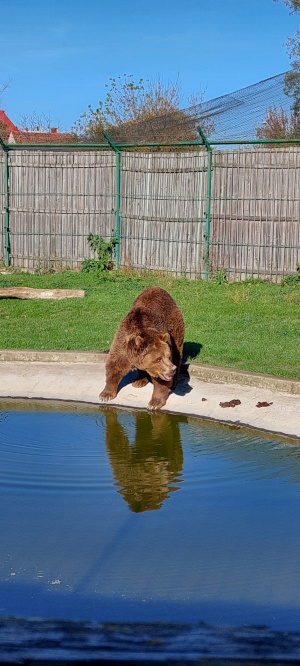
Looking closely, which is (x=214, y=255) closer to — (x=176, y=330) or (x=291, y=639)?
(x=176, y=330)

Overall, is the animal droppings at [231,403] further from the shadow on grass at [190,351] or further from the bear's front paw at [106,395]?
the shadow on grass at [190,351]

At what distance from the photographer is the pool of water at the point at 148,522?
4820 millimetres

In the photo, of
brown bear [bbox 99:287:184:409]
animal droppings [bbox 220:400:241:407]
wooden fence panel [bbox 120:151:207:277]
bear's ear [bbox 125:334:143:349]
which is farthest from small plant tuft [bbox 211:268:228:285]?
bear's ear [bbox 125:334:143:349]

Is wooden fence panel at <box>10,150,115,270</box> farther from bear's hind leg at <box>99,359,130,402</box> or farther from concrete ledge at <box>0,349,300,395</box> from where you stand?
bear's hind leg at <box>99,359,130,402</box>

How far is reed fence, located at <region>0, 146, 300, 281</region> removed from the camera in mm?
18469

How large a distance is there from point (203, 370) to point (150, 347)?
194 cm

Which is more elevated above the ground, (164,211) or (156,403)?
(164,211)

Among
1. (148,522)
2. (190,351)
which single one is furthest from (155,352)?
(190,351)

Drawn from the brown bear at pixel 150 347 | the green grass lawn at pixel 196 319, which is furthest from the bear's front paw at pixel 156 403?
the green grass lawn at pixel 196 319

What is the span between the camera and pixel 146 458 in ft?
25.5

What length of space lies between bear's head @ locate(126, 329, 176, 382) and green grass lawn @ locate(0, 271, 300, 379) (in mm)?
1982

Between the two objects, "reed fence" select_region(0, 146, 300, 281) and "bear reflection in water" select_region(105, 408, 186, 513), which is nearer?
"bear reflection in water" select_region(105, 408, 186, 513)

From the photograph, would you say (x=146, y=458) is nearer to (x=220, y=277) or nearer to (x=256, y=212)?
(x=220, y=277)

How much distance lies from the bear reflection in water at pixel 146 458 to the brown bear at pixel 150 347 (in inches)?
13.5
